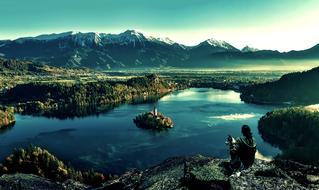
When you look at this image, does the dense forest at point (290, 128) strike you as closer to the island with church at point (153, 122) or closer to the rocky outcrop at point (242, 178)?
the island with church at point (153, 122)

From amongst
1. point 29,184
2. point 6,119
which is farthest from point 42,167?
point 6,119

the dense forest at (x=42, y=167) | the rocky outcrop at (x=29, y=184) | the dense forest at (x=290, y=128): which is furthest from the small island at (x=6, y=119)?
the rocky outcrop at (x=29, y=184)

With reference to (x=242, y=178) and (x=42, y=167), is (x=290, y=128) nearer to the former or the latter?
(x=42, y=167)

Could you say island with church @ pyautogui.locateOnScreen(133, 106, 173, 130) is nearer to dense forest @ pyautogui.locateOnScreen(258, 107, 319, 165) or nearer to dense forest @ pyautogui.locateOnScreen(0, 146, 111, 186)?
dense forest @ pyautogui.locateOnScreen(258, 107, 319, 165)

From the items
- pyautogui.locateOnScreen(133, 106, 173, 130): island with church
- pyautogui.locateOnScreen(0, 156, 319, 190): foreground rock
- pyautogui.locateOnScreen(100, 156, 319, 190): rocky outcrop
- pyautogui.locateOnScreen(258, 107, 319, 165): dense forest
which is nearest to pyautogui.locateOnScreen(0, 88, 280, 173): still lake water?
pyautogui.locateOnScreen(133, 106, 173, 130): island with church

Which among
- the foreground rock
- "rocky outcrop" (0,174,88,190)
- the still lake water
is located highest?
the foreground rock

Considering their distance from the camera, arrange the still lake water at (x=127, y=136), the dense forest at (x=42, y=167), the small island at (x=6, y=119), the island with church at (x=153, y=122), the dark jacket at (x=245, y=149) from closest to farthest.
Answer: the dark jacket at (x=245, y=149) < the dense forest at (x=42, y=167) < the still lake water at (x=127, y=136) < the island with church at (x=153, y=122) < the small island at (x=6, y=119)

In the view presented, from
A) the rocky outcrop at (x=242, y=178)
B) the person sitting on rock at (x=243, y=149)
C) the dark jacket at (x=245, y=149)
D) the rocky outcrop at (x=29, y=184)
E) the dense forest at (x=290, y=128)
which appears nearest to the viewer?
the person sitting on rock at (x=243, y=149)

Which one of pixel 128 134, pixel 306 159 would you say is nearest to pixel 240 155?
pixel 306 159
